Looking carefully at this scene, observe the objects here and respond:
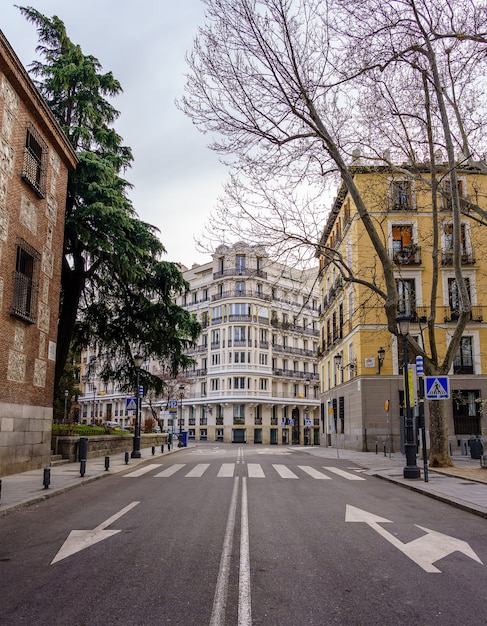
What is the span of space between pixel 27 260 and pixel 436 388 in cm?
1270

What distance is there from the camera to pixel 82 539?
24.6 feet

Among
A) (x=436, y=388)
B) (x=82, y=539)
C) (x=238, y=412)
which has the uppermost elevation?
(x=436, y=388)

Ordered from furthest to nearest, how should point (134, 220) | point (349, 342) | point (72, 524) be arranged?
point (349, 342) < point (134, 220) < point (72, 524)

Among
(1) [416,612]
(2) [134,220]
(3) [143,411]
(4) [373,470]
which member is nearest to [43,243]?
(2) [134,220]

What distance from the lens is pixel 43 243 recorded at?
58.6ft

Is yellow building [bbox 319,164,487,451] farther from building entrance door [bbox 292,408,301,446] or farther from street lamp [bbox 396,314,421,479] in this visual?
building entrance door [bbox 292,408,301,446]

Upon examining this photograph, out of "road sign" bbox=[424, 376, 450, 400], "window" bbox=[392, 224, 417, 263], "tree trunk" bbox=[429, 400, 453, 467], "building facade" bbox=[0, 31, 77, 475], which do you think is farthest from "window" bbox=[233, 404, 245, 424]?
"road sign" bbox=[424, 376, 450, 400]

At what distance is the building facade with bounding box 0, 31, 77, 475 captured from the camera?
1502 cm

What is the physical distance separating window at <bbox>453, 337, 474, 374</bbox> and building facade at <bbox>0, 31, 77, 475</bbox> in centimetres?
2322

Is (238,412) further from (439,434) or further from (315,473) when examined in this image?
(315,473)

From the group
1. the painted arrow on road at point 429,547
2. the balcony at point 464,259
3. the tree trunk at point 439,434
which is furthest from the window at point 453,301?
the painted arrow on road at point 429,547

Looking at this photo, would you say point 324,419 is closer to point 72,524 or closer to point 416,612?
point 72,524

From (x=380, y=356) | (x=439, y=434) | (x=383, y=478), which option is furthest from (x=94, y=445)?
(x=380, y=356)

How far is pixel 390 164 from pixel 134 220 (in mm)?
10746
